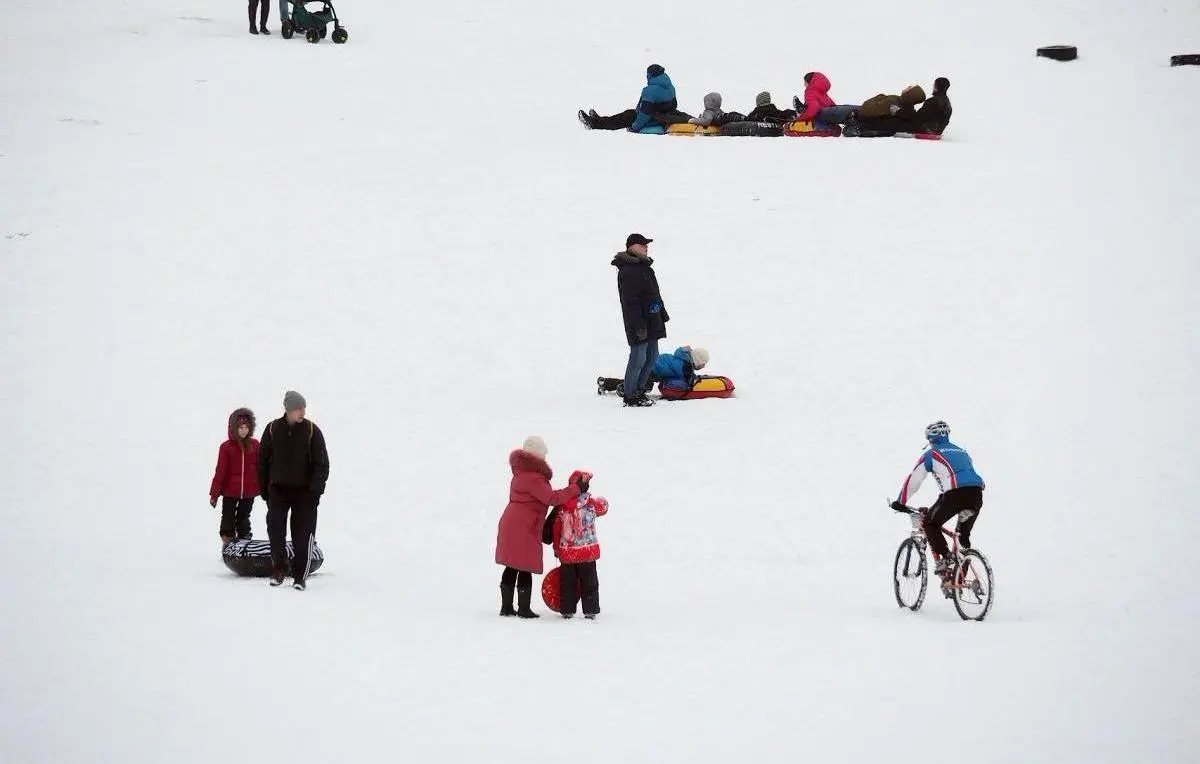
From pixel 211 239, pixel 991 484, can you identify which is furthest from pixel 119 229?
pixel 991 484

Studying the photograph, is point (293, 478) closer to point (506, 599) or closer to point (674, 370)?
point (506, 599)

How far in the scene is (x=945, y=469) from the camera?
9219 millimetres

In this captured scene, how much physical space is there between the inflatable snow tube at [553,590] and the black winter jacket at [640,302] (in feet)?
16.1

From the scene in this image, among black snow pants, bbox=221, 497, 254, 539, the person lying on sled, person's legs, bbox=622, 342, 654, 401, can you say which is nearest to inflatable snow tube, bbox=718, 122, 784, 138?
the person lying on sled

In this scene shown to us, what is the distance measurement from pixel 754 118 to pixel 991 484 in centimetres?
1192

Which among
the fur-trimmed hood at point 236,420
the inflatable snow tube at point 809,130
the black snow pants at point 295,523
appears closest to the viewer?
the black snow pants at point 295,523

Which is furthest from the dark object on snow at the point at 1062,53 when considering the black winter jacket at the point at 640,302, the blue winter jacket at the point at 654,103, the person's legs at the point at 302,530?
the person's legs at the point at 302,530

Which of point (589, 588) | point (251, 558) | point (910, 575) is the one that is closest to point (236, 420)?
point (251, 558)

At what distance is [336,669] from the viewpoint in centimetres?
748

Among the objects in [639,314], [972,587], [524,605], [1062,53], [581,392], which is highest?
[1062,53]

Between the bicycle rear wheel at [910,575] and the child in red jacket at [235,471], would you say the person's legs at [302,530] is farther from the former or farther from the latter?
the bicycle rear wheel at [910,575]

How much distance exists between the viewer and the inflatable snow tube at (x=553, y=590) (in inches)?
367

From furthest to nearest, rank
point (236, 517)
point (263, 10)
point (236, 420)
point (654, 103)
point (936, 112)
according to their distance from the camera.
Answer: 1. point (263, 10)
2. point (654, 103)
3. point (936, 112)
4. point (236, 517)
5. point (236, 420)

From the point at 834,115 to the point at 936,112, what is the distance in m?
1.79
